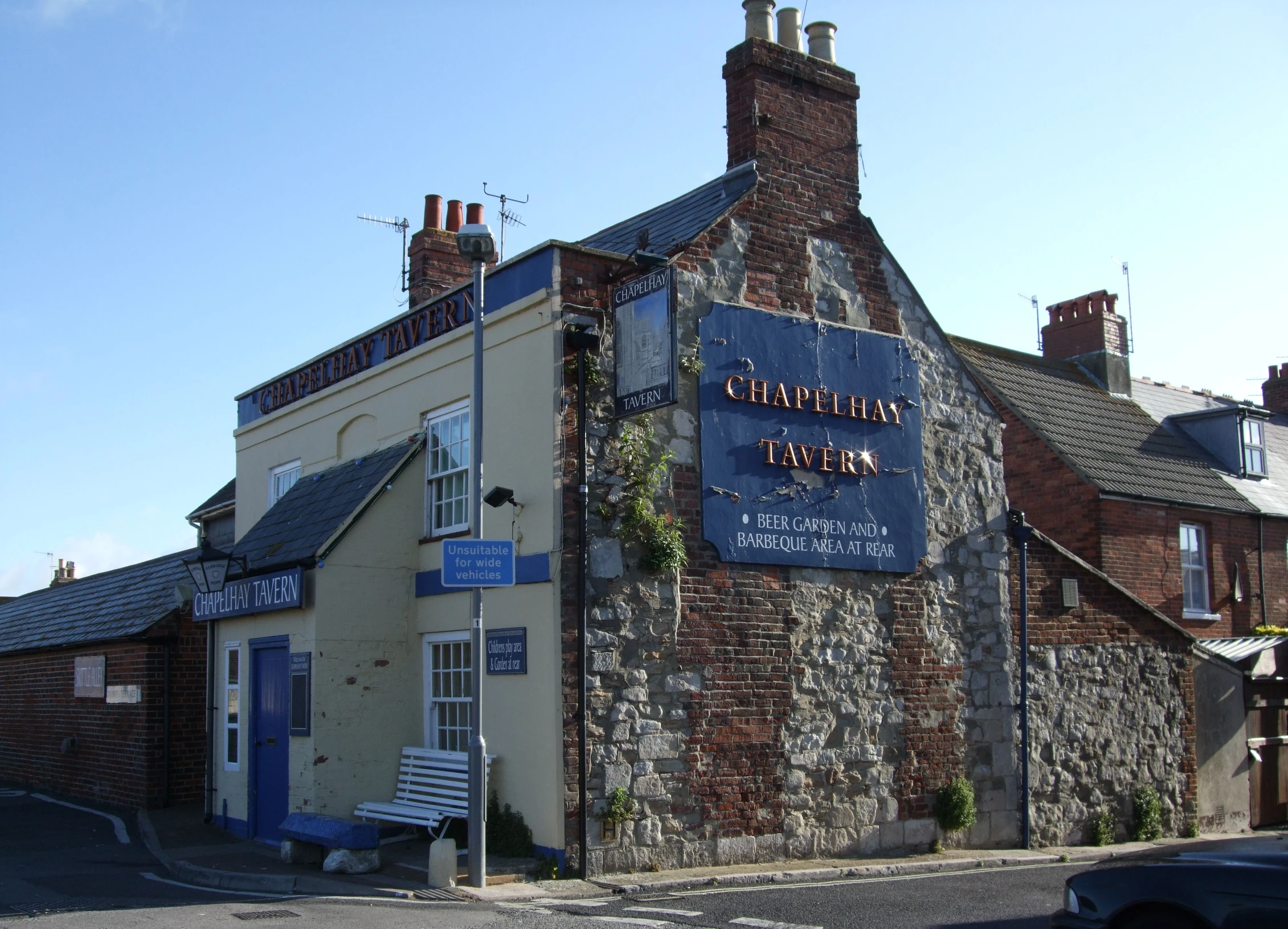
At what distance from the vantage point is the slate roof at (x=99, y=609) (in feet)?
63.8

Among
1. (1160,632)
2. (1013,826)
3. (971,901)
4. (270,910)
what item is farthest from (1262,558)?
(270,910)

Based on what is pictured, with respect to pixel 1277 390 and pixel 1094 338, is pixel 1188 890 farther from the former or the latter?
pixel 1277 390

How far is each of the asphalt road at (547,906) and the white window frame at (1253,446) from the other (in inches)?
535

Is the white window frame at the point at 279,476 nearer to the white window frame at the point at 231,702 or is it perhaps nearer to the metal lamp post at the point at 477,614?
the white window frame at the point at 231,702

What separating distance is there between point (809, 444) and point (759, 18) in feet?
17.5

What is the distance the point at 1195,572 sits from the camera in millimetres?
21844

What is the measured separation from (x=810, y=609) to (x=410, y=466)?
4999mm

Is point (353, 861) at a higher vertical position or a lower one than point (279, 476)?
lower

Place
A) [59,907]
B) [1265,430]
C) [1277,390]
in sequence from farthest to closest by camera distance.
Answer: [1277,390], [1265,430], [59,907]

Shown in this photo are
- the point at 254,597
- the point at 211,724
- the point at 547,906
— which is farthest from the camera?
the point at 211,724

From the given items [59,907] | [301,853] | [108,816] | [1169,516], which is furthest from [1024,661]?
[108,816]

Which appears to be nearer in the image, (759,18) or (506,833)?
(506,833)

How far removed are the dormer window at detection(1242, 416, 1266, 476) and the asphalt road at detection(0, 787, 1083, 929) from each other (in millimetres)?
13663

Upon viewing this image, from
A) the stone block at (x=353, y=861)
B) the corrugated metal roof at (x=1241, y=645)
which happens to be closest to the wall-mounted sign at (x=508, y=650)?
the stone block at (x=353, y=861)
